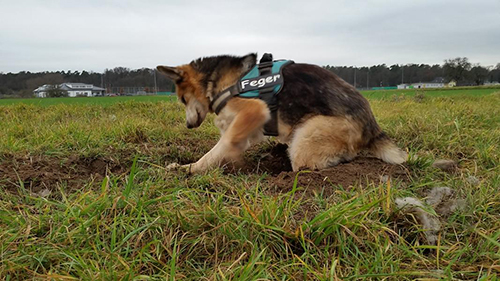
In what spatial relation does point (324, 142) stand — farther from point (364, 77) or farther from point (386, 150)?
point (364, 77)

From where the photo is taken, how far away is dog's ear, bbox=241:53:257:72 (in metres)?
3.71

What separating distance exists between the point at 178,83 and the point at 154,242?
8.47 feet

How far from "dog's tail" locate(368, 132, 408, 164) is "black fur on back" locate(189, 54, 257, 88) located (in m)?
1.63

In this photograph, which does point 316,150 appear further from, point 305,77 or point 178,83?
point 178,83

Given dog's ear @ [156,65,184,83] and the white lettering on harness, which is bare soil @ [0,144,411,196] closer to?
the white lettering on harness

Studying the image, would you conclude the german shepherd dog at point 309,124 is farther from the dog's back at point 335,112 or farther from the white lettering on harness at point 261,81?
the white lettering on harness at point 261,81

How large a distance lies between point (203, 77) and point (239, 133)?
3.34 feet

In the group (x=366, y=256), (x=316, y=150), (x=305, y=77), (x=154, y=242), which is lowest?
(x=366, y=256)

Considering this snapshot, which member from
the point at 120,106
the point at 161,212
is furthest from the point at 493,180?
the point at 120,106

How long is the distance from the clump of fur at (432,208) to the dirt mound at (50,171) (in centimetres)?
229

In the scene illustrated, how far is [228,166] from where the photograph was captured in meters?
3.41

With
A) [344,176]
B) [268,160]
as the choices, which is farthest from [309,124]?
[268,160]

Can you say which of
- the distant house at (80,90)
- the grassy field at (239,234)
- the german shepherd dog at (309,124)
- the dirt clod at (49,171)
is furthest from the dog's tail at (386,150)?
the distant house at (80,90)

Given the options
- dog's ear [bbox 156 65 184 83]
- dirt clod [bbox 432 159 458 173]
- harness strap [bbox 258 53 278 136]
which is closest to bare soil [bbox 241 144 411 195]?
dirt clod [bbox 432 159 458 173]
